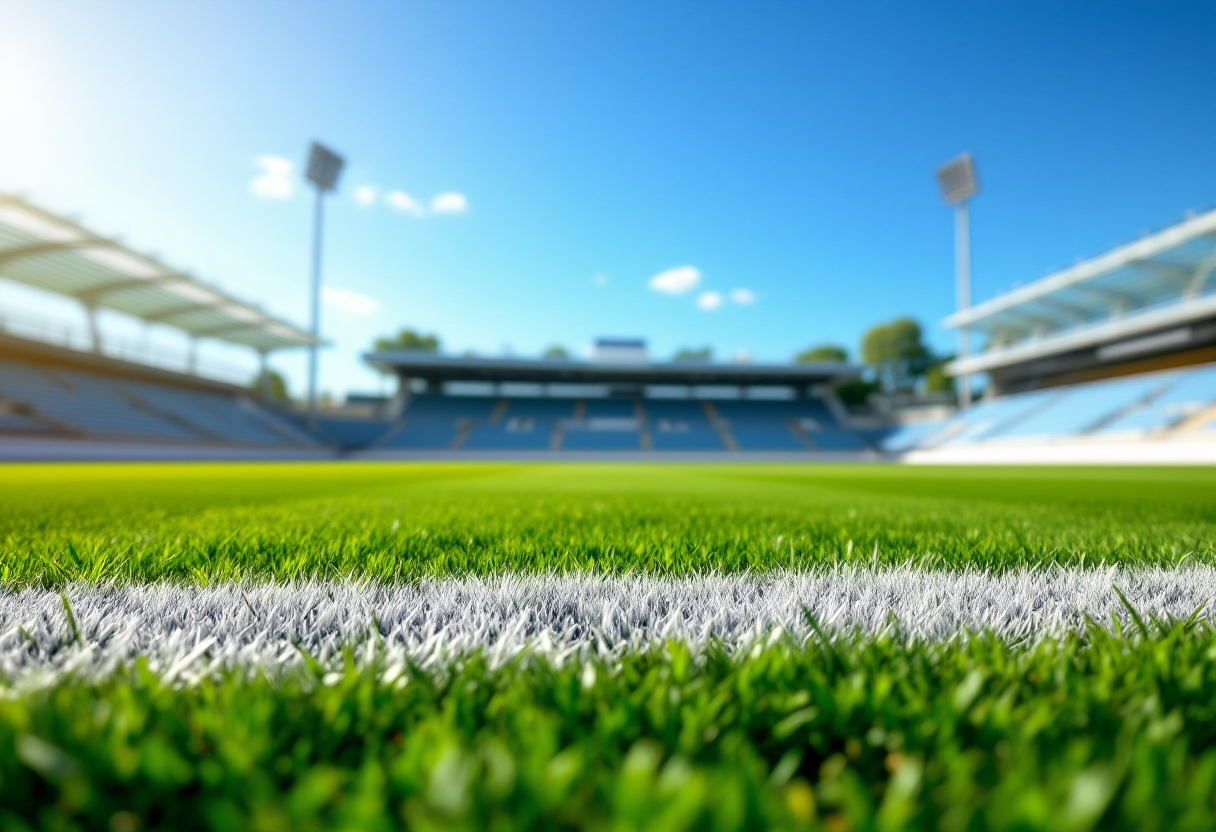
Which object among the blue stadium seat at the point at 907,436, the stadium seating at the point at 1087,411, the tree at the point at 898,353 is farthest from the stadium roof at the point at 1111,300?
the tree at the point at 898,353

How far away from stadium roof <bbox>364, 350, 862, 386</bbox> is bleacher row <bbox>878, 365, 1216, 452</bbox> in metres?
7.73

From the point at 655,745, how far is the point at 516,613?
2.20ft

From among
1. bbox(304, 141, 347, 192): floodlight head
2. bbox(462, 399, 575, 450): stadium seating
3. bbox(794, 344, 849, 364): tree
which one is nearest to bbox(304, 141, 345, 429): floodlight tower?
bbox(304, 141, 347, 192): floodlight head

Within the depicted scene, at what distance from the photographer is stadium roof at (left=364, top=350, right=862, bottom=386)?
33.7 m

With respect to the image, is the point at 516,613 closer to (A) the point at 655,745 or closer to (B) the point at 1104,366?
(A) the point at 655,745

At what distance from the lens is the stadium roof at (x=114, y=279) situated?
17516 millimetres

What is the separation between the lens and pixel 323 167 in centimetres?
3288

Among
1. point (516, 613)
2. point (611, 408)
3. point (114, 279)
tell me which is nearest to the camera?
point (516, 613)

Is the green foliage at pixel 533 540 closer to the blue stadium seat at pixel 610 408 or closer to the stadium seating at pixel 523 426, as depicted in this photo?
the stadium seating at pixel 523 426

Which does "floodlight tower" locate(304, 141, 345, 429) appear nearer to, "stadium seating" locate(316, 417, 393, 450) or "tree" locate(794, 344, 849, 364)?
"stadium seating" locate(316, 417, 393, 450)

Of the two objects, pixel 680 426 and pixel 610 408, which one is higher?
pixel 610 408

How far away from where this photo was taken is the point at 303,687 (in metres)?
0.77

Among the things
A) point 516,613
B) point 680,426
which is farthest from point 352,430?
point 516,613

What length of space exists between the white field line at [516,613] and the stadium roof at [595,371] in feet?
109
